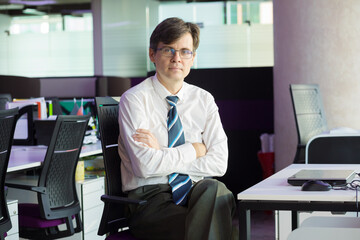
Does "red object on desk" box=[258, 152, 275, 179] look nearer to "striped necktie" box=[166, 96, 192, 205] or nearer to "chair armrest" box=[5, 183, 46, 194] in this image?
"chair armrest" box=[5, 183, 46, 194]

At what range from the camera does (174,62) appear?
269 centimetres

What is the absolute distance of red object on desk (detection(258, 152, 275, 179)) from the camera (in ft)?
21.1

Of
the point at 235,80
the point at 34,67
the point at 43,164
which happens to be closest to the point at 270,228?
the point at 235,80

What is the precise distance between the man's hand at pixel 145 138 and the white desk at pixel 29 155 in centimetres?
117

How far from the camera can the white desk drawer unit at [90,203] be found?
4.04m

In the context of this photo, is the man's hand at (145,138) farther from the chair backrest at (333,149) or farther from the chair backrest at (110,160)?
the chair backrest at (333,149)

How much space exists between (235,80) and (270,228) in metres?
1.92

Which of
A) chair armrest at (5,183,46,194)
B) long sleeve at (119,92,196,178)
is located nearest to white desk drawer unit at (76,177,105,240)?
chair armrest at (5,183,46,194)

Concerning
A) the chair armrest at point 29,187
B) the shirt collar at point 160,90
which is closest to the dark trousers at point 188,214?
the shirt collar at point 160,90

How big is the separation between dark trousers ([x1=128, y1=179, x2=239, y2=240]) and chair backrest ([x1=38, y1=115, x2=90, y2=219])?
1205mm

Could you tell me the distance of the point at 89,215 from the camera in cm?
407

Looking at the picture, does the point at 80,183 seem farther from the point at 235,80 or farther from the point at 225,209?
the point at 235,80

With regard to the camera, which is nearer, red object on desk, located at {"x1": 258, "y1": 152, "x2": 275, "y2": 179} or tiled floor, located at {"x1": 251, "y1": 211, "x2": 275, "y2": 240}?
tiled floor, located at {"x1": 251, "y1": 211, "x2": 275, "y2": 240}

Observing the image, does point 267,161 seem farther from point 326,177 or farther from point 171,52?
point 326,177
